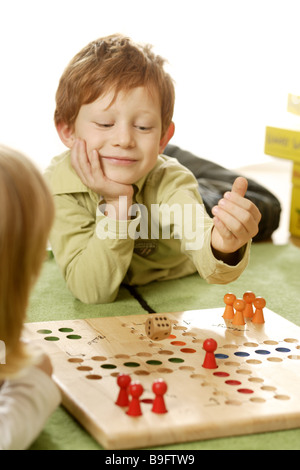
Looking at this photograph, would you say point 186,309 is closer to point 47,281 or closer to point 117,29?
point 47,281

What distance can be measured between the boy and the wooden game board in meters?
0.15

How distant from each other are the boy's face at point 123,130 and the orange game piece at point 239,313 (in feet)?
1.04

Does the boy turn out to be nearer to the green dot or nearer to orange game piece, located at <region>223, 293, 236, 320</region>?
orange game piece, located at <region>223, 293, 236, 320</region>

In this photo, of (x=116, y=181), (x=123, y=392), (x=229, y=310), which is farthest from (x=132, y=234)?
(x=123, y=392)

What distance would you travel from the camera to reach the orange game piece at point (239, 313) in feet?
3.75

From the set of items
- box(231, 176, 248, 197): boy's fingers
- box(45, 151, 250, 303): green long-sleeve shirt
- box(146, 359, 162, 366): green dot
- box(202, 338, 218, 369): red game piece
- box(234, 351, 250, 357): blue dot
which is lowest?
box(234, 351, 250, 357): blue dot

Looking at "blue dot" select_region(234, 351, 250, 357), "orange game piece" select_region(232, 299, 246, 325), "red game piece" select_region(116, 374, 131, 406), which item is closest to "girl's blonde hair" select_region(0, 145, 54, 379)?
"red game piece" select_region(116, 374, 131, 406)

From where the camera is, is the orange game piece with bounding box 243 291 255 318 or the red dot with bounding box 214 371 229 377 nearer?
the red dot with bounding box 214 371 229 377

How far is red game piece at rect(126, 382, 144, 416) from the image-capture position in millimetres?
789

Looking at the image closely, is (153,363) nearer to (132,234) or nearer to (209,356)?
(209,356)

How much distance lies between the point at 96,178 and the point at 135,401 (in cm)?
56

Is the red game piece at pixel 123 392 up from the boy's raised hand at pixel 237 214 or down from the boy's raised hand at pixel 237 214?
down

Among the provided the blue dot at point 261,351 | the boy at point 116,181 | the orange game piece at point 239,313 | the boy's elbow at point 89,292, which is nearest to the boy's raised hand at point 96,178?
the boy at point 116,181

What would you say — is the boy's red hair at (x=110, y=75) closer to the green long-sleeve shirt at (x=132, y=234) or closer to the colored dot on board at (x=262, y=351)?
the green long-sleeve shirt at (x=132, y=234)
